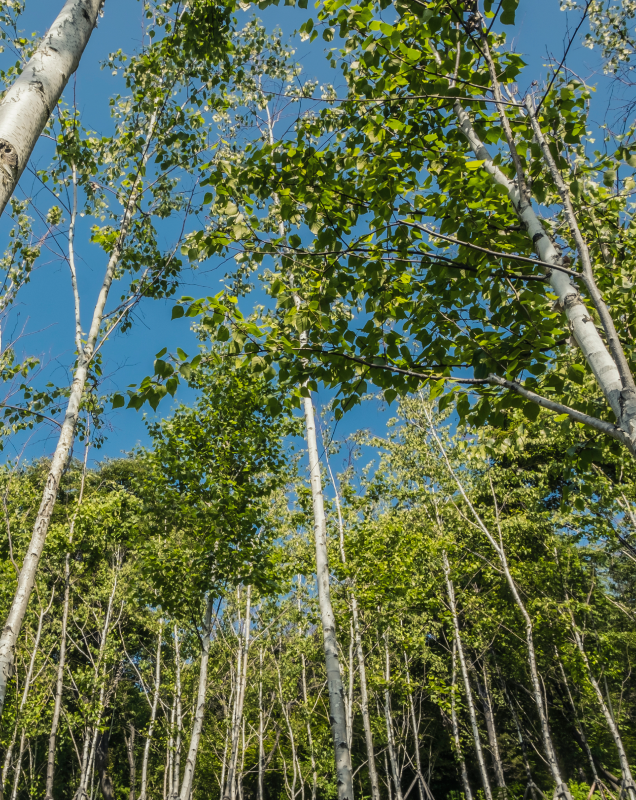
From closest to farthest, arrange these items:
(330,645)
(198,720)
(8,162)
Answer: (8,162), (330,645), (198,720)

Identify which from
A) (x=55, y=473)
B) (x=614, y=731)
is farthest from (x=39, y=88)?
(x=614, y=731)

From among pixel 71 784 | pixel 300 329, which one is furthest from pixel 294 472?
pixel 71 784

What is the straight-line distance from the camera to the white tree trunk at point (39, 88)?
68.4 inches

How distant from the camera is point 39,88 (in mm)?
1948

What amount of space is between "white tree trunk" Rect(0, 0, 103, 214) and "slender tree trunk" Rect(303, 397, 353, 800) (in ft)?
11.6

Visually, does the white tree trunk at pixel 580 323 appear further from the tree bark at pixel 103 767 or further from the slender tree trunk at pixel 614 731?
the tree bark at pixel 103 767

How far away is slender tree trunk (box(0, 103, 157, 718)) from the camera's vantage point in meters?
3.87

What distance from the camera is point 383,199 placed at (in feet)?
9.96

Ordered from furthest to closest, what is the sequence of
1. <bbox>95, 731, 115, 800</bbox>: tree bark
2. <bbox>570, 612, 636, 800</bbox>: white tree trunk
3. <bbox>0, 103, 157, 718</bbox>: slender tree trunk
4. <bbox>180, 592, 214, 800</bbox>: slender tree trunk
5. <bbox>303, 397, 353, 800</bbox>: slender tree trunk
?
<bbox>95, 731, 115, 800</bbox>: tree bark, <bbox>570, 612, 636, 800</bbox>: white tree trunk, <bbox>180, 592, 214, 800</bbox>: slender tree trunk, <bbox>303, 397, 353, 800</bbox>: slender tree trunk, <bbox>0, 103, 157, 718</bbox>: slender tree trunk

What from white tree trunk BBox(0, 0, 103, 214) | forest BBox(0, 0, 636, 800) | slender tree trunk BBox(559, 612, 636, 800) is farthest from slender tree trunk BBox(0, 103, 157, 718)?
slender tree trunk BBox(559, 612, 636, 800)

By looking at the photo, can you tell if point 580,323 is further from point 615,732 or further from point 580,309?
point 615,732

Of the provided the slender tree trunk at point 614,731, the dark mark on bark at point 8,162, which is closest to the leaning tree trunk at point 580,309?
the dark mark on bark at point 8,162

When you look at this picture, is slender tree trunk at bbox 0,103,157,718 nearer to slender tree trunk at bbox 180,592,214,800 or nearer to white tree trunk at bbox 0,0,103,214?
white tree trunk at bbox 0,0,103,214

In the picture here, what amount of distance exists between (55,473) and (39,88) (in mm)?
3940
